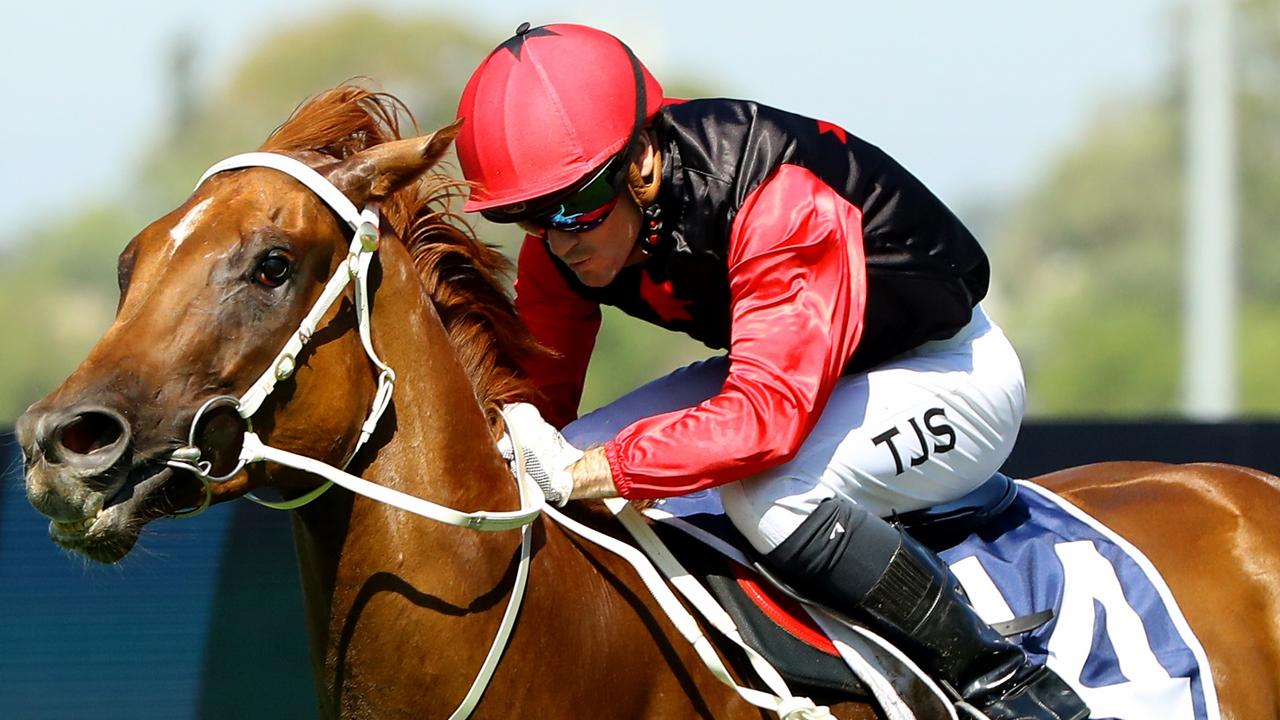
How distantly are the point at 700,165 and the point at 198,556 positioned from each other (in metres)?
2.24

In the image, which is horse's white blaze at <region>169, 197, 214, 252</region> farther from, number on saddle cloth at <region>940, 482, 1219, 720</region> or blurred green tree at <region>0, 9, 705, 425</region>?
blurred green tree at <region>0, 9, 705, 425</region>

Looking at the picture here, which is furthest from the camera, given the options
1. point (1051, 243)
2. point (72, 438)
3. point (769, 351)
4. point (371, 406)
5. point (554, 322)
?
point (1051, 243)

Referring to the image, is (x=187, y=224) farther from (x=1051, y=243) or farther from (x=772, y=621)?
(x=1051, y=243)

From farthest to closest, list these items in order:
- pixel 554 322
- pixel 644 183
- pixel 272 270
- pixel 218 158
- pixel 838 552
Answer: pixel 218 158
pixel 554 322
pixel 644 183
pixel 838 552
pixel 272 270

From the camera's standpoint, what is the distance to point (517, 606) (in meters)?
2.68

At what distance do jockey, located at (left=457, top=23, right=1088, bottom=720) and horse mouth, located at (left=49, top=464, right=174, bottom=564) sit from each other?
708 mm

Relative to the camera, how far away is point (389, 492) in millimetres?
2568

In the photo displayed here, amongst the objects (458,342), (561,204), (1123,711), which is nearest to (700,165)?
(561,204)

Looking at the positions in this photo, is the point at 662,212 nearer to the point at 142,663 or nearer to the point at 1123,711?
the point at 1123,711

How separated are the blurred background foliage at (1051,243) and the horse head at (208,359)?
20610mm

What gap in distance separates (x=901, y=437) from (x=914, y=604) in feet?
1.11

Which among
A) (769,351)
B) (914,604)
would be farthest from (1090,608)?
(769,351)

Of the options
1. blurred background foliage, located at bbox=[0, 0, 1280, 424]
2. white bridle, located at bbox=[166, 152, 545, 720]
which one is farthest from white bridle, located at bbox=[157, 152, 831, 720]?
blurred background foliage, located at bbox=[0, 0, 1280, 424]

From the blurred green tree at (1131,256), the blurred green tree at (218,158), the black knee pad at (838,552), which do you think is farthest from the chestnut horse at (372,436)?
the blurred green tree at (1131,256)
